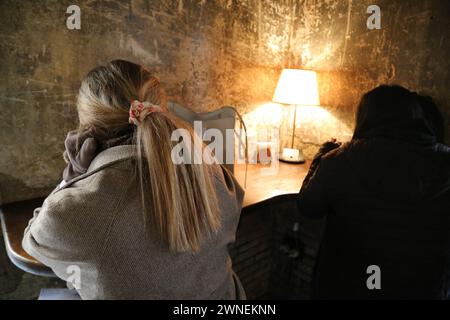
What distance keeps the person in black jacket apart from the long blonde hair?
2.01ft

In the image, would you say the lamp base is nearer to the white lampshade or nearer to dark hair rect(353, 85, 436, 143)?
the white lampshade

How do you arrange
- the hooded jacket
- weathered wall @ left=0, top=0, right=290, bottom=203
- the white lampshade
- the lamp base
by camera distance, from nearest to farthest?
1. the hooded jacket
2. weathered wall @ left=0, top=0, right=290, bottom=203
3. the white lampshade
4. the lamp base

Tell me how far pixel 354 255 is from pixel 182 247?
2.67 ft

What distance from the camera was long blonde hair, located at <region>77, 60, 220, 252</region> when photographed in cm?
65

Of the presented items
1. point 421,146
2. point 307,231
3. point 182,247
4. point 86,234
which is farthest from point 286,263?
point 86,234

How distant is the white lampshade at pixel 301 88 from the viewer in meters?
2.00

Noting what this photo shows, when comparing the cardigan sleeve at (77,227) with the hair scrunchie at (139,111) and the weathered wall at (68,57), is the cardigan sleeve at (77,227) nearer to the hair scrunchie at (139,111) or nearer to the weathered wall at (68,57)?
the hair scrunchie at (139,111)

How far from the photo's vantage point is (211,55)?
1886mm

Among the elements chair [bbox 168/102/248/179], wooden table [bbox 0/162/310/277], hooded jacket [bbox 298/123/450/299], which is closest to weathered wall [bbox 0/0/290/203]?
wooden table [bbox 0/162/310/277]

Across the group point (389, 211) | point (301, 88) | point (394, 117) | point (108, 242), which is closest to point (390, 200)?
point (389, 211)

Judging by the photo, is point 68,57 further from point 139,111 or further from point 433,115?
point 433,115

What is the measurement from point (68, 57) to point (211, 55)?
930 millimetres

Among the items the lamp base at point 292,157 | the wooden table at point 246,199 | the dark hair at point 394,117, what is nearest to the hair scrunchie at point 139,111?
the wooden table at point 246,199

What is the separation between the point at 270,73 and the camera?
2299 mm
